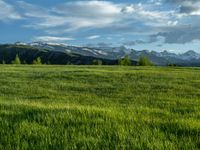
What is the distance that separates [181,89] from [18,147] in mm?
20074

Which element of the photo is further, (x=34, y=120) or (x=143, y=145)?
(x=34, y=120)

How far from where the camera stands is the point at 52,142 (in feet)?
26.7

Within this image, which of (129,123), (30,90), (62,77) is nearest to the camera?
(129,123)

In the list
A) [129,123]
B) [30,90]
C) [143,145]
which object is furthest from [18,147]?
[30,90]

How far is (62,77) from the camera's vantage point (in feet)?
129

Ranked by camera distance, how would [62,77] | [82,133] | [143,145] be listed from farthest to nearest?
[62,77] < [82,133] < [143,145]

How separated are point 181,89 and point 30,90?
9746 mm

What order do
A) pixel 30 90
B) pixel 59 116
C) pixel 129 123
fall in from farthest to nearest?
pixel 30 90 → pixel 59 116 → pixel 129 123

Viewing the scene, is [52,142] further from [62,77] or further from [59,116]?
[62,77]

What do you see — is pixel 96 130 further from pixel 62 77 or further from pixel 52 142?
pixel 62 77

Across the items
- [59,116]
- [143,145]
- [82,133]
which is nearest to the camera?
[143,145]

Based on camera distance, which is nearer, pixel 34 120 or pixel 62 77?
pixel 34 120

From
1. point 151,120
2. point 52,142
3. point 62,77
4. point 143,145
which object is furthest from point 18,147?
point 62,77

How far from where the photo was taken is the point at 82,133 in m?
8.80
